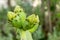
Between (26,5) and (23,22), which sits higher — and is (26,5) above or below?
above

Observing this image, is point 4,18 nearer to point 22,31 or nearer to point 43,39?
point 43,39

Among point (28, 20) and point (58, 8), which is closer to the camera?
point (28, 20)

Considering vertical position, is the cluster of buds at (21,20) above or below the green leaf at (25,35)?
above

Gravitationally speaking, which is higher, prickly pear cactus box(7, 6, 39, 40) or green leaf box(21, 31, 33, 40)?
prickly pear cactus box(7, 6, 39, 40)

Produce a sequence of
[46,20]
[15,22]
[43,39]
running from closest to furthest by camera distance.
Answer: [15,22], [43,39], [46,20]

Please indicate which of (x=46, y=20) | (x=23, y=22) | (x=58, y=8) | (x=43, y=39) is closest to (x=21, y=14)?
(x=23, y=22)

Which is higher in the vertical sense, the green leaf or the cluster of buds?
the cluster of buds

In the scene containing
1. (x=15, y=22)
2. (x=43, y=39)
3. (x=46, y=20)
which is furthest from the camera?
(x=46, y=20)

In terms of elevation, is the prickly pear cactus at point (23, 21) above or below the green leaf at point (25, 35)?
above
